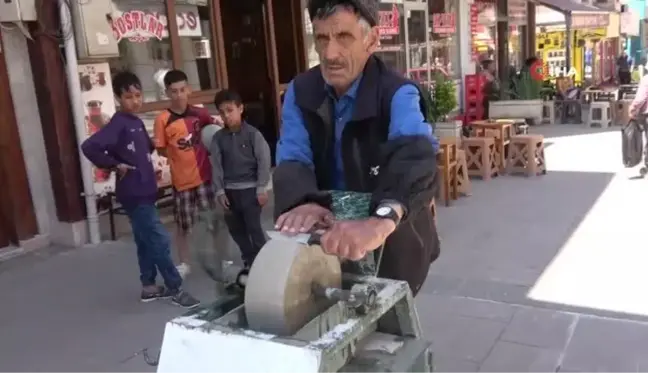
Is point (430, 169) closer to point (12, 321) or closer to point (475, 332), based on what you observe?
point (475, 332)

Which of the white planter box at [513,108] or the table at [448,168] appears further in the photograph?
the white planter box at [513,108]

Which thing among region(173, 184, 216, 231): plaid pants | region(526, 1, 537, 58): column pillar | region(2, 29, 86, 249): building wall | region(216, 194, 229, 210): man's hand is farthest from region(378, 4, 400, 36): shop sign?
region(526, 1, 537, 58): column pillar

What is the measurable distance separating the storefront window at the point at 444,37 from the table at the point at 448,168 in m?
5.22

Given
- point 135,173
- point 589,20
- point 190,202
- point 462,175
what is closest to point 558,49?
point 589,20

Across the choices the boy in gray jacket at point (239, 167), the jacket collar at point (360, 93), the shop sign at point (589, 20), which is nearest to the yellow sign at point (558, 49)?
the shop sign at point (589, 20)

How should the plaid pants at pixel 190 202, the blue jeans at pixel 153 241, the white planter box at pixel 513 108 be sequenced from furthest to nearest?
the white planter box at pixel 513 108
the plaid pants at pixel 190 202
the blue jeans at pixel 153 241

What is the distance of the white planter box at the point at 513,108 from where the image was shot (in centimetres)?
1179

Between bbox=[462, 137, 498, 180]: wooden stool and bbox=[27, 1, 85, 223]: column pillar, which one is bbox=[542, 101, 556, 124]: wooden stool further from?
bbox=[27, 1, 85, 223]: column pillar

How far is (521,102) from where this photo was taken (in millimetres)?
11867

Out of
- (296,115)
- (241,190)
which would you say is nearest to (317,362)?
(296,115)

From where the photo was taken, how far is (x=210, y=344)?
1365 millimetres

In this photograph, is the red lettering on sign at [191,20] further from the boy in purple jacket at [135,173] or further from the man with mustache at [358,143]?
the man with mustache at [358,143]

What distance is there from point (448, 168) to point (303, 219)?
199 inches

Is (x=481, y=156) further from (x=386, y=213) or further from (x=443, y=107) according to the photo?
(x=386, y=213)
